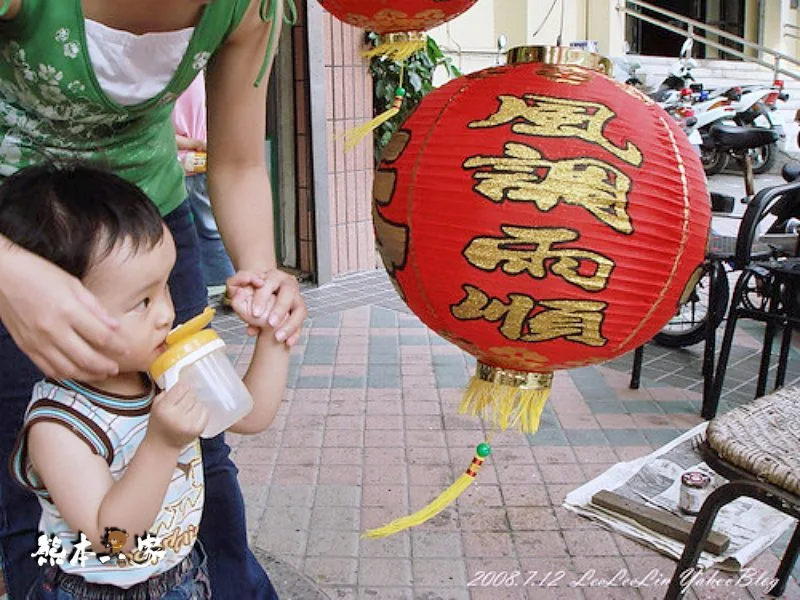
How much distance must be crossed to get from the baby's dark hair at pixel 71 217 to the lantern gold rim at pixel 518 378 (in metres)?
0.61

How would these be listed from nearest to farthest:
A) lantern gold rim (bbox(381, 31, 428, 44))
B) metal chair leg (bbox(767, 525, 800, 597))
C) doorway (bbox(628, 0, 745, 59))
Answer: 1. lantern gold rim (bbox(381, 31, 428, 44))
2. metal chair leg (bbox(767, 525, 800, 597))
3. doorway (bbox(628, 0, 745, 59))

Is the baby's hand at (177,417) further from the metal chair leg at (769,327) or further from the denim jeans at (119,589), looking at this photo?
the metal chair leg at (769,327)

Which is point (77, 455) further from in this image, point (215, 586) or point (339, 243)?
point (339, 243)

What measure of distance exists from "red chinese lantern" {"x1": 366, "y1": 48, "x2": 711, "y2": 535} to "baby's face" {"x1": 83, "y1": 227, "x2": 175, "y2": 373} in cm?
39

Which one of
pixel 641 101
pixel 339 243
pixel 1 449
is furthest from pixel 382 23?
pixel 339 243

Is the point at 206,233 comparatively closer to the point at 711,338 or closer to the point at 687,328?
the point at 711,338

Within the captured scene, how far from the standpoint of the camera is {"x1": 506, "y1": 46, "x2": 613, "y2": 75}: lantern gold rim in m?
1.35

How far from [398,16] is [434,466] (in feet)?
7.47

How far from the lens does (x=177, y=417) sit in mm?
1155

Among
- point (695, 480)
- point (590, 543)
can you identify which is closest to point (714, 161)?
point (695, 480)

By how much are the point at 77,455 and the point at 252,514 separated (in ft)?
6.34

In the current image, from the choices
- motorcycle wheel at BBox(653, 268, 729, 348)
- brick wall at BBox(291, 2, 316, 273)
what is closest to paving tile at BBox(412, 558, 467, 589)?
motorcycle wheel at BBox(653, 268, 729, 348)

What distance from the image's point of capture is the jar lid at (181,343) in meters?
1.20

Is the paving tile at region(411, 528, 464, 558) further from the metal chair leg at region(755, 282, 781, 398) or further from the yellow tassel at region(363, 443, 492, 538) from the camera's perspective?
the metal chair leg at region(755, 282, 781, 398)
